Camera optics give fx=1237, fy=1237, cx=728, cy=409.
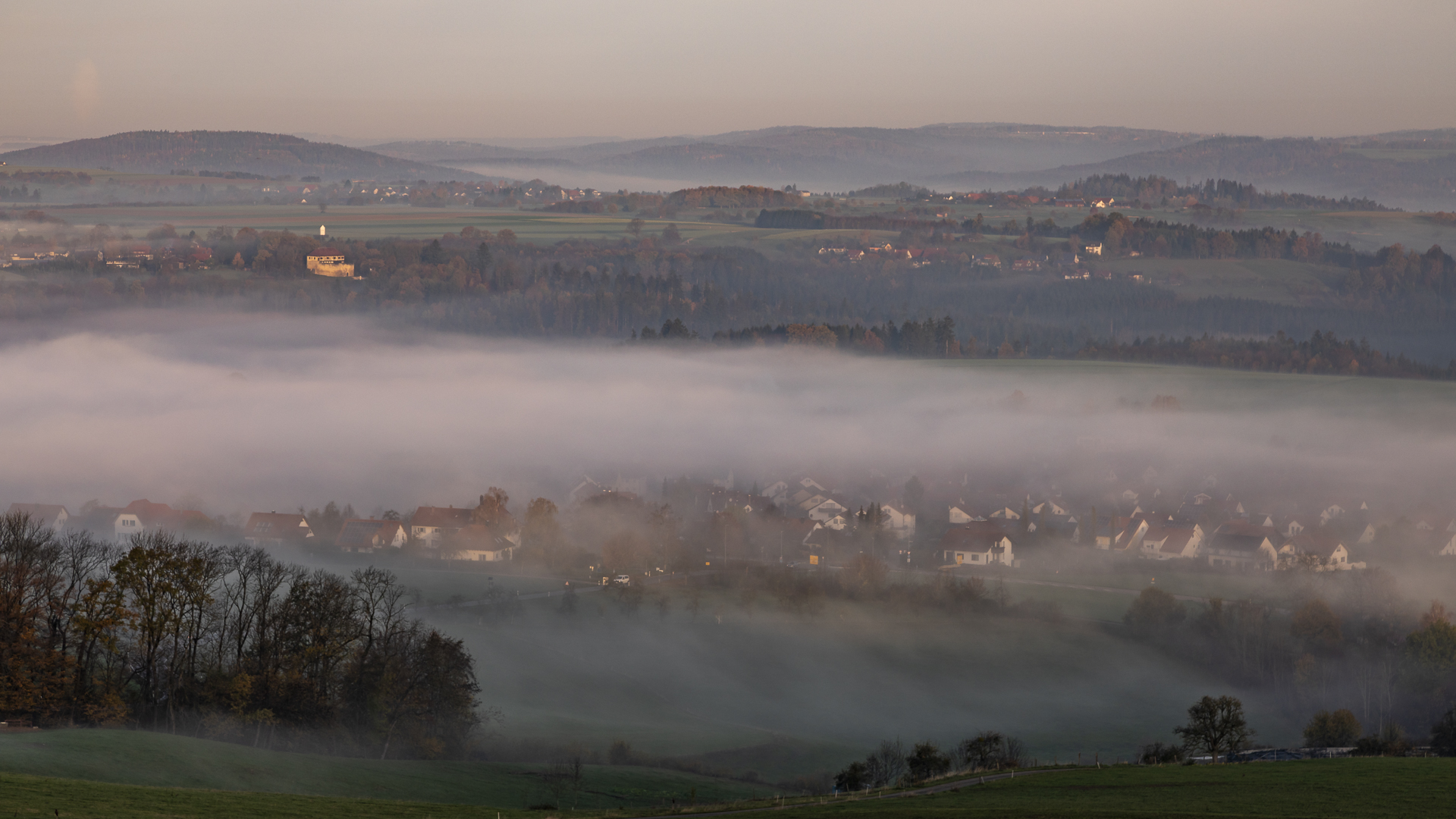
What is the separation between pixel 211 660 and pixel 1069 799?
35.2 meters

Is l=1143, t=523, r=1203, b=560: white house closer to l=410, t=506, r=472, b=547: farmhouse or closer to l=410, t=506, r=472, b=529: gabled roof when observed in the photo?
l=410, t=506, r=472, b=529: gabled roof

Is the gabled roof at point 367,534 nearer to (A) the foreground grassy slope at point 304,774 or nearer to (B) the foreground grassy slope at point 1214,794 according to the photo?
(A) the foreground grassy slope at point 304,774

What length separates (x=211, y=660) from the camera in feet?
171

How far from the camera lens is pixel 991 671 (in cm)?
7894

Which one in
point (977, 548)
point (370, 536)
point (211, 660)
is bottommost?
point (370, 536)

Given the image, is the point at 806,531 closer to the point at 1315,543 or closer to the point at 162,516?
the point at 1315,543

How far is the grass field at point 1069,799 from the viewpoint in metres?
30.3

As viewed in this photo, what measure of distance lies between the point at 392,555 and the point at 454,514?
10433 mm

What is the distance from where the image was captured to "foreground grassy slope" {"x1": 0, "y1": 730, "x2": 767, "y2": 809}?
36.6m

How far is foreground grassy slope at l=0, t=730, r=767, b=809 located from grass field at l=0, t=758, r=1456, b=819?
3519 mm

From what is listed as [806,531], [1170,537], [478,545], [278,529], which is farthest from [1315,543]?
[278,529]

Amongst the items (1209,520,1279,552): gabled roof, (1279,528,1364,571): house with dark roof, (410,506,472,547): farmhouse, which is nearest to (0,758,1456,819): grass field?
(1279,528,1364,571): house with dark roof

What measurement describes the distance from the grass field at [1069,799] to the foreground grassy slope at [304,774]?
3519mm

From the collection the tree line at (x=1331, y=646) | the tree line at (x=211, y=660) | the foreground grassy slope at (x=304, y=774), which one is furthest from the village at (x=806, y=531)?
the foreground grassy slope at (x=304, y=774)
